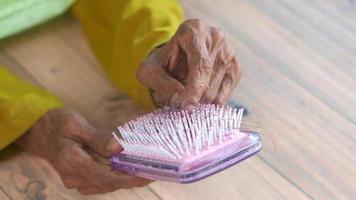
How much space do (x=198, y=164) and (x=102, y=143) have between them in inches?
7.6

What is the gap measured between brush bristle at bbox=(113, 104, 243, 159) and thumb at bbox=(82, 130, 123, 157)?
0.04 ft

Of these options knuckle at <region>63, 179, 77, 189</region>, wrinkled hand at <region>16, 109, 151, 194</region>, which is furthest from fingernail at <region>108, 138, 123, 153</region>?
knuckle at <region>63, 179, 77, 189</region>

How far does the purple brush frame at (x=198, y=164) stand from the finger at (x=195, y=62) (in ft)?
0.33

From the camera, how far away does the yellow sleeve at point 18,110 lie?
0.97 metres

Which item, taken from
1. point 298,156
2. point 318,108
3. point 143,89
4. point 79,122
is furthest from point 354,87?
point 79,122

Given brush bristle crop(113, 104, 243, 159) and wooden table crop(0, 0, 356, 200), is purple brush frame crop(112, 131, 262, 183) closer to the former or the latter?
brush bristle crop(113, 104, 243, 159)

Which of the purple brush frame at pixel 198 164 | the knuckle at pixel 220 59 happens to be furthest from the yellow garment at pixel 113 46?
the purple brush frame at pixel 198 164

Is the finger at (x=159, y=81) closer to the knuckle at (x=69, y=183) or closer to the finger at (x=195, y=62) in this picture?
the finger at (x=195, y=62)

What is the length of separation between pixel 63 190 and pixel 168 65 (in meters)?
0.21

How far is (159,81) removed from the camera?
92 centimetres

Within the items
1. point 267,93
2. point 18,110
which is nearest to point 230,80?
point 267,93

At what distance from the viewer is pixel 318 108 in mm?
1091

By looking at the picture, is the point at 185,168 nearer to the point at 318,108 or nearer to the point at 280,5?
the point at 318,108

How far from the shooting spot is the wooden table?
3.17 ft
